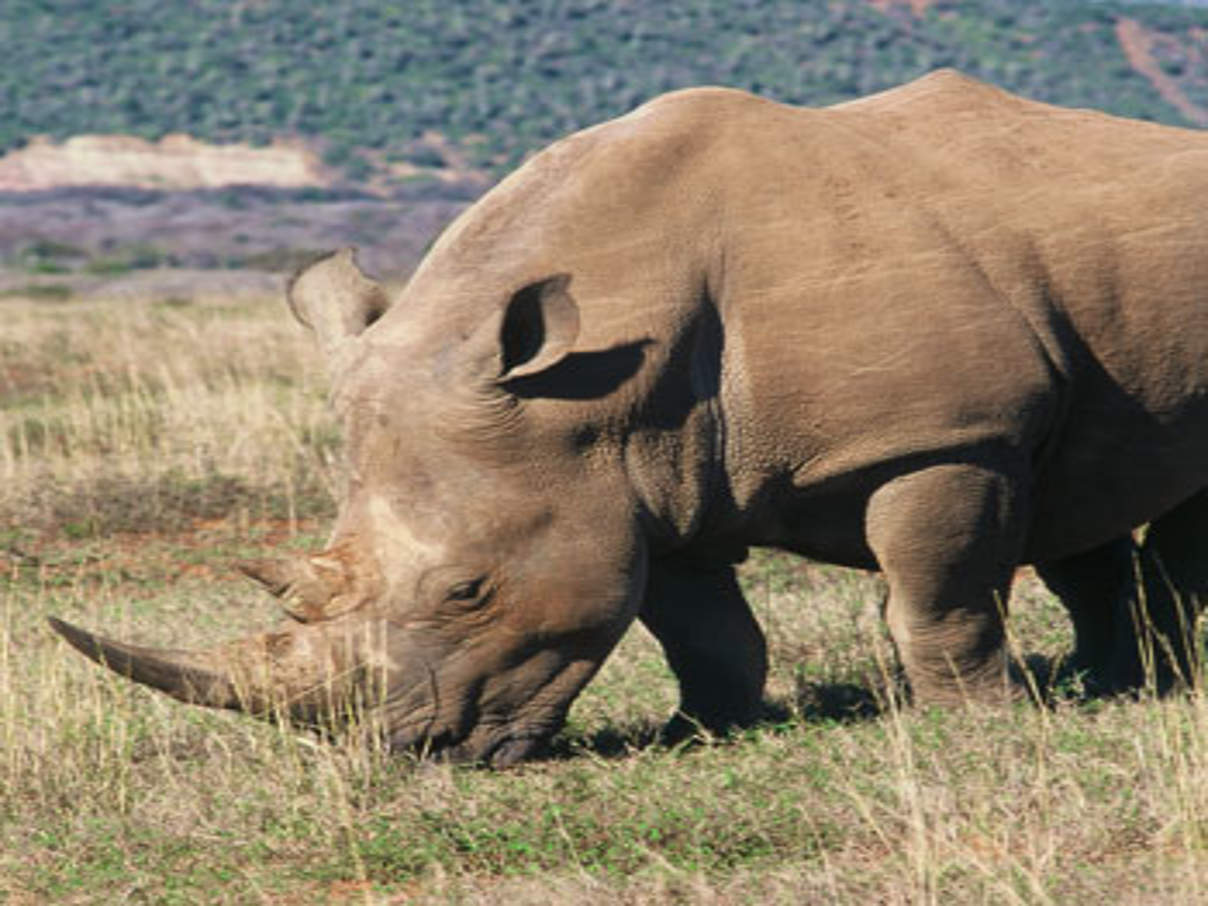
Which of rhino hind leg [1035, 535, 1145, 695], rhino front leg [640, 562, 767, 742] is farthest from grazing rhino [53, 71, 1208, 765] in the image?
rhino hind leg [1035, 535, 1145, 695]

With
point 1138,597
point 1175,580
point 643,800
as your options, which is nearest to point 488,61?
point 1138,597

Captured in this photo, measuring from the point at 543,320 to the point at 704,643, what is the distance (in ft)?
4.78

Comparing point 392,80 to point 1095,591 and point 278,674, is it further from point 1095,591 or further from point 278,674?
point 278,674

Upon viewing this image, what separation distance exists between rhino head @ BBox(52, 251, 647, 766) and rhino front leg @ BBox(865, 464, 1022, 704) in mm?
766

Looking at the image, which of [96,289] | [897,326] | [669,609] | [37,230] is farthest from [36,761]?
[37,230]

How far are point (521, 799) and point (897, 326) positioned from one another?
5.37 feet

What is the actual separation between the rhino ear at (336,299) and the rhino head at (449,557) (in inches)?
20.8

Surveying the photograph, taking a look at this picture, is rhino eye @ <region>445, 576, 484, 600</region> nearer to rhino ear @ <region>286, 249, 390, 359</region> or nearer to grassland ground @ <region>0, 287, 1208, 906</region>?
grassland ground @ <region>0, 287, 1208, 906</region>

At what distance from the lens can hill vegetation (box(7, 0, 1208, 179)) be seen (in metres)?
61.5

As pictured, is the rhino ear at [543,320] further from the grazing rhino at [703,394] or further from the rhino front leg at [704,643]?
the rhino front leg at [704,643]

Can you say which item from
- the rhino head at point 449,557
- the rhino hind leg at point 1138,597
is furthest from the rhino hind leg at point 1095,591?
the rhino head at point 449,557

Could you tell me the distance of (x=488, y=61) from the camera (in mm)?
67312

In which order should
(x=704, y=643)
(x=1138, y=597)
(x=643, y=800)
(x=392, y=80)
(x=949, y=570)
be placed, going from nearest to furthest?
(x=643, y=800) < (x=949, y=570) < (x=704, y=643) < (x=1138, y=597) < (x=392, y=80)

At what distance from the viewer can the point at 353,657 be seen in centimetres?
624
